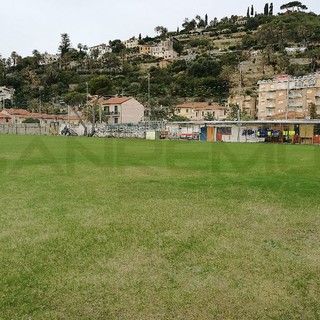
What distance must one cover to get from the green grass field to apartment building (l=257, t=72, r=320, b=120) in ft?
243

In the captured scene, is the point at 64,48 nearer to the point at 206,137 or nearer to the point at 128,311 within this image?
the point at 206,137

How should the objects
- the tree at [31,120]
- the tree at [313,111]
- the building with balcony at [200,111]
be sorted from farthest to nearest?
1. the building with balcony at [200,111]
2. the tree at [31,120]
3. the tree at [313,111]

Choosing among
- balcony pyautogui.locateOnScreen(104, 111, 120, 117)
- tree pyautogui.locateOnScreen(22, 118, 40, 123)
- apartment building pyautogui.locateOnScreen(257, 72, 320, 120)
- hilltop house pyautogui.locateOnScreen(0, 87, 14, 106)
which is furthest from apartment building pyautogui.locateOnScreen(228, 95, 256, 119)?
hilltop house pyautogui.locateOnScreen(0, 87, 14, 106)

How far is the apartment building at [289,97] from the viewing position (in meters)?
78.3

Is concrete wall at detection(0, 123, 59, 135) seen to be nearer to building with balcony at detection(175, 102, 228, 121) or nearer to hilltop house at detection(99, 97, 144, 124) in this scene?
hilltop house at detection(99, 97, 144, 124)

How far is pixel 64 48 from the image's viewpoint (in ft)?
565

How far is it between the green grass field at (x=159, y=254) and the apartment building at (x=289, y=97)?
73990 mm

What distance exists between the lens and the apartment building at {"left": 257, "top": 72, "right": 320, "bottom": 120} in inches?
3083

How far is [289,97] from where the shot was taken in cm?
8150

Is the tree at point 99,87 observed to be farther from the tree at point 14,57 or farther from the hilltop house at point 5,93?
the tree at point 14,57

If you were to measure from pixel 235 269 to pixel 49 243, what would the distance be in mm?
2453

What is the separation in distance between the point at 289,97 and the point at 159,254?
272 feet

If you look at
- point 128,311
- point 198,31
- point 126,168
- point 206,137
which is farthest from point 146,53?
point 128,311

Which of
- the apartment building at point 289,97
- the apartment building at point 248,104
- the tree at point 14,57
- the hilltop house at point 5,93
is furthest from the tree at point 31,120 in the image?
the tree at point 14,57
